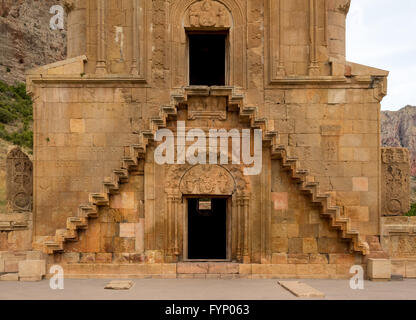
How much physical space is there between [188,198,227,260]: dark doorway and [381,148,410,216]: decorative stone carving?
19.9 feet

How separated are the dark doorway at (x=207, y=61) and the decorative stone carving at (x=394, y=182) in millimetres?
7371

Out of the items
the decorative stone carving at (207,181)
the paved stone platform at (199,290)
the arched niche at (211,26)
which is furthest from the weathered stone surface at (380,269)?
the arched niche at (211,26)

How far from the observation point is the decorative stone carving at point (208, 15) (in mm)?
15164

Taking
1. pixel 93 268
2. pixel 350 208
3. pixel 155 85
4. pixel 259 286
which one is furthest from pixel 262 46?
pixel 93 268

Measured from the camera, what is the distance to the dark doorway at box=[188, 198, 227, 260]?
752 inches

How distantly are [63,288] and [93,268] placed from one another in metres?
1.81

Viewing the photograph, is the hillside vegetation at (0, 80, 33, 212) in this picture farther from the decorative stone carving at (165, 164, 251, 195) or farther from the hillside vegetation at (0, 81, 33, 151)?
the decorative stone carving at (165, 164, 251, 195)

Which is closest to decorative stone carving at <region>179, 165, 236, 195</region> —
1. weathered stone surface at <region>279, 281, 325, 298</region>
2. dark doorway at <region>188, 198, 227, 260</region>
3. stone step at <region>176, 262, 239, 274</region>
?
stone step at <region>176, 262, 239, 274</region>

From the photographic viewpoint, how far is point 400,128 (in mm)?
70875

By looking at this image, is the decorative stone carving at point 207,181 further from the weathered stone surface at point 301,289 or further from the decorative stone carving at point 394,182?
the decorative stone carving at point 394,182

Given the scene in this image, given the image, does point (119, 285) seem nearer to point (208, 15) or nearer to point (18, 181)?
point (18, 181)

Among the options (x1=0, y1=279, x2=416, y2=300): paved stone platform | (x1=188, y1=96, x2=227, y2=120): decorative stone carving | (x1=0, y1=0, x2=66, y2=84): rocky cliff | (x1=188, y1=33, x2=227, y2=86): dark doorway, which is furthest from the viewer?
(x1=0, y1=0, x2=66, y2=84): rocky cliff

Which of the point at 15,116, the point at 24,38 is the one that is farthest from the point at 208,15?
the point at 24,38

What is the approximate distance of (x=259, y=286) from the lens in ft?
41.9
